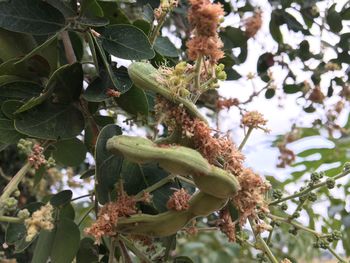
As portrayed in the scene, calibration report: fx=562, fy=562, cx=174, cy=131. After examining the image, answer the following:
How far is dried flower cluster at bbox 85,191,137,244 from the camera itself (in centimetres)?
75

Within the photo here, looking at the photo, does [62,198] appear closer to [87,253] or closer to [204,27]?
[87,253]

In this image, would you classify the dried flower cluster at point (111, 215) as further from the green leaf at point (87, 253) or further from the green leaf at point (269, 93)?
the green leaf at point (269, 93)

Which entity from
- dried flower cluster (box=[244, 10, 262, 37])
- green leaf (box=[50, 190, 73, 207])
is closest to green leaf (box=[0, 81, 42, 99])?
green leaf (box=[50, 190, 73, 207])

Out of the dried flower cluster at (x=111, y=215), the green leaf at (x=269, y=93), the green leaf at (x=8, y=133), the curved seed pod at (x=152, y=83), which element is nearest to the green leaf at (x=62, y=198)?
the green leaf at (x=8, y=133)

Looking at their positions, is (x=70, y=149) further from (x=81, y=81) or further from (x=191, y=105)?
(x=191, y=105)

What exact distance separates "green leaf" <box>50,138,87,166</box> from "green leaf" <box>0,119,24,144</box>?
0.56ft

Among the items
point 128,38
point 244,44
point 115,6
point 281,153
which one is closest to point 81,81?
point 128,38

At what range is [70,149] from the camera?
115 cm

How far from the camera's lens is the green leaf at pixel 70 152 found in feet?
3.70

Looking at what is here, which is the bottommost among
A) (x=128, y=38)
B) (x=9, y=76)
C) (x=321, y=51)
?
(x=9, y=76)

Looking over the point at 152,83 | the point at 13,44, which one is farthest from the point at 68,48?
the point at 152,83

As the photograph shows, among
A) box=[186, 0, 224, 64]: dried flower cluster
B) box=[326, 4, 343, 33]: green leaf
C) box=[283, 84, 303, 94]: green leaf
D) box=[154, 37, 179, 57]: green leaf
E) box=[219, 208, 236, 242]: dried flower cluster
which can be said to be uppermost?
box=[326, 4, 343, 33]: green leaf

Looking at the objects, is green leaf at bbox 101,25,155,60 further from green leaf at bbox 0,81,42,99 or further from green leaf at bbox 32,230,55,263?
green leaf at bbox 32,230,55,263

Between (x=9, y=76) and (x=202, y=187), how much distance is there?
0.42 meters
